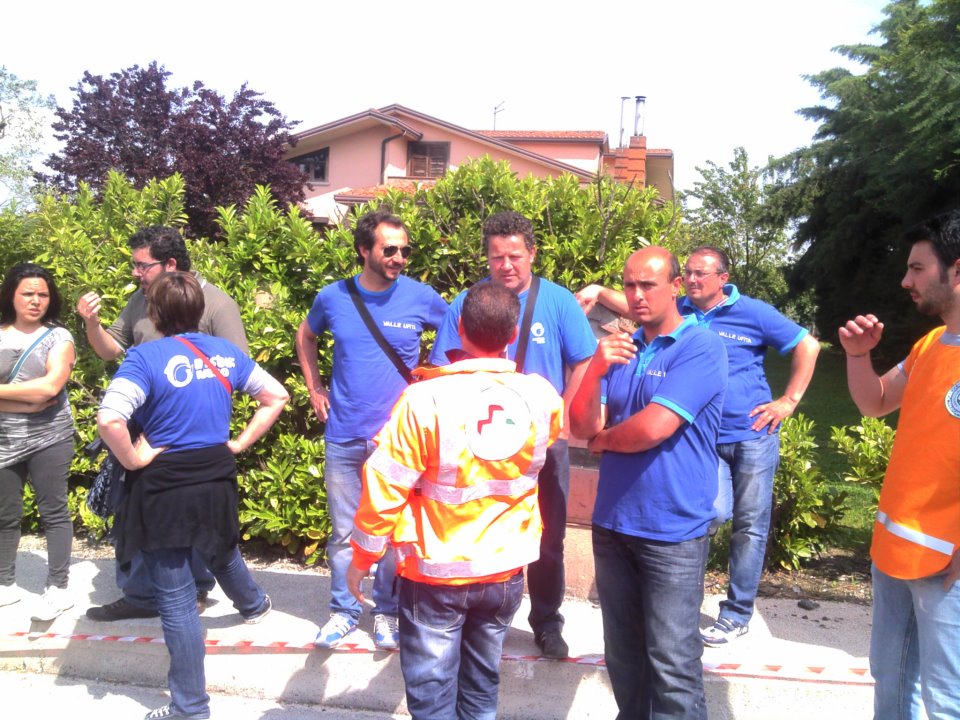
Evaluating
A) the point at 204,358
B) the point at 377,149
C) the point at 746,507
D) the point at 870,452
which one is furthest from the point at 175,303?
the point at 377,149

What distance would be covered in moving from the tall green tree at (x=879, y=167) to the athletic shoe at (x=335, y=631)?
38.2 ft

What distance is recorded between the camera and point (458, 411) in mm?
2652

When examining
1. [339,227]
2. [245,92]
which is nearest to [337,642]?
[339,227]

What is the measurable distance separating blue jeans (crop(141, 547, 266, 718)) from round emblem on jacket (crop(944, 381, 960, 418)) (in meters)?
2.95

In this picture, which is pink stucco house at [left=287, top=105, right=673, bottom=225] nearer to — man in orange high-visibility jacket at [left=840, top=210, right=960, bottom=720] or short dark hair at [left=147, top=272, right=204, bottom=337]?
short dark hair at [left=147, top=272, right=204, bottom=337]

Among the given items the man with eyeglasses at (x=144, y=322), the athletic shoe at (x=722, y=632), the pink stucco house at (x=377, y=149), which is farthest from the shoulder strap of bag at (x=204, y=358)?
the pink stucco house at (x=377, y=149)

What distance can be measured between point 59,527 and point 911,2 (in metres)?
28.1

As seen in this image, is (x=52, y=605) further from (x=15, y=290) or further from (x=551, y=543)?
(x=551, y=543)

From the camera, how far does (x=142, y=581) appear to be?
13.4 feet

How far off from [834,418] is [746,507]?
34.8ft

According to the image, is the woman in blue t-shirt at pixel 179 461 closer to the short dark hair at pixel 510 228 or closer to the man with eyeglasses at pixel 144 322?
the man with eyeglasses at pixel 144 322

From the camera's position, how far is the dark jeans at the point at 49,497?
461 centimetres

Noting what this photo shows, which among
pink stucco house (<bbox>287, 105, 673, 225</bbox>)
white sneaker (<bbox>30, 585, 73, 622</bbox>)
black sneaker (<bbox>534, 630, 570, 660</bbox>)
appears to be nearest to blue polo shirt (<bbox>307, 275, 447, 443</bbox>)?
black sneaker (<bbox>534, 630, 570, 660</bbox>)

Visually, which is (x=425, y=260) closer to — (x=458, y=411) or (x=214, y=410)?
(x=214, y=410)
